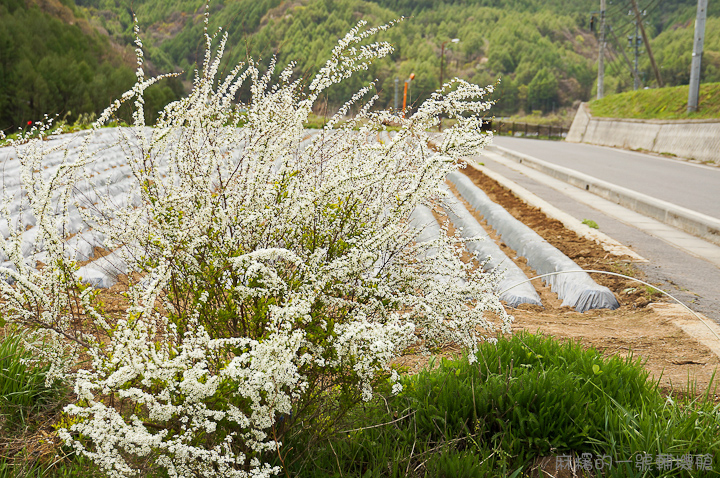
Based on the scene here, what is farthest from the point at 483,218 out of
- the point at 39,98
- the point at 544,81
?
the point at 544,81

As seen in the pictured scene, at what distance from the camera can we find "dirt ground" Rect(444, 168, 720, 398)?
309cm

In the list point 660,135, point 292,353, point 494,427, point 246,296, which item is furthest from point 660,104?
point 292,353

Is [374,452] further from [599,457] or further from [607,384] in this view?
[607,384]

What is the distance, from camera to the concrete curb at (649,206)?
6.84 meters

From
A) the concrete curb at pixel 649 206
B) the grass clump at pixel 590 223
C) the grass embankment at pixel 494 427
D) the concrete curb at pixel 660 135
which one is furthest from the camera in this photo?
the concrete curb at pixel 660 135

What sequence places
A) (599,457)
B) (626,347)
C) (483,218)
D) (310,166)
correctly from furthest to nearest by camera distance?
(483,218), (626,347), (310,166), (599,457)

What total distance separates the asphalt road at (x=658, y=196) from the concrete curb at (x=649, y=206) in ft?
1.45

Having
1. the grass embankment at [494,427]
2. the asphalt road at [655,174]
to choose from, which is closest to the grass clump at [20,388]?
the grass embankment at [494,427]

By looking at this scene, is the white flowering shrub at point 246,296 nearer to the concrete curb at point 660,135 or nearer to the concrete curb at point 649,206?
the concrete curb at point 649,206

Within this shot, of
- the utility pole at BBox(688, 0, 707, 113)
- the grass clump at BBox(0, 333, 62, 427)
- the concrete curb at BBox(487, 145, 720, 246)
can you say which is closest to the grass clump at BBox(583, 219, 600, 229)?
the concrete curb at BBox(487, 145, 720, 246)

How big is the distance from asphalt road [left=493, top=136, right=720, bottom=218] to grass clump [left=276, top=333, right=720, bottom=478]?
6.61 meters

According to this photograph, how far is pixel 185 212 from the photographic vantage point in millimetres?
2240

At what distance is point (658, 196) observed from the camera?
30.0ft

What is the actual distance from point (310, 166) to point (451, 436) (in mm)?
1527
